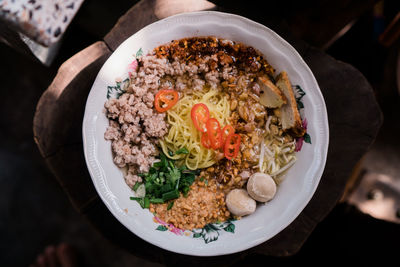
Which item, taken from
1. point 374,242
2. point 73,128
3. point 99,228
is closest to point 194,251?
point 99,228

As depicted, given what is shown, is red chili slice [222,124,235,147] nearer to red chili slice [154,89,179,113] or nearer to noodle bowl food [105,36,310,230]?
noodle bowl food [105,36,310,230]

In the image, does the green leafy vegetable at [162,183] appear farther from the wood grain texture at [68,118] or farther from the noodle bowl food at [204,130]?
the wood grain texture at [68,118]

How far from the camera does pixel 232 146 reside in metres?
2.75

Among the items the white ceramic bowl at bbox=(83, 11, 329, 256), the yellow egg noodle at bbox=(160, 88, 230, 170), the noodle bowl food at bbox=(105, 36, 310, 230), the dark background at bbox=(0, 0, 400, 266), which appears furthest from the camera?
the dark background at bbox=(0, 0, 400, 266)

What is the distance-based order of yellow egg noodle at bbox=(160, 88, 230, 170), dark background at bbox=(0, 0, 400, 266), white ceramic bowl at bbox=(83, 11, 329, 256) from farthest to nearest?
dark background at bbox=(0, 0, 400, 266), yellow egg noodle at bbox=(160, 88, 230, 170), white ceramic bowl at bbox=(83, 11, 329, 256)

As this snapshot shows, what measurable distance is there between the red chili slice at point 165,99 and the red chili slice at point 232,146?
0.58 metres

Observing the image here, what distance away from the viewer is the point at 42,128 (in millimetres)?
2908

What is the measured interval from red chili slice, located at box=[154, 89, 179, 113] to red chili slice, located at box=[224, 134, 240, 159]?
58cm

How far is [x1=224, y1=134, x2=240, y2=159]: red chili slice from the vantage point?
272cm

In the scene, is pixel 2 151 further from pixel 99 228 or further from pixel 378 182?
pixel 378 182

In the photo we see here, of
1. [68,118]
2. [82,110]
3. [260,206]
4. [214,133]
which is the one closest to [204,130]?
[214,133]

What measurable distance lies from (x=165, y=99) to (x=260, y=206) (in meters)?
1.24

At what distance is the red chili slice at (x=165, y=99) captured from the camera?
2749 millimetres

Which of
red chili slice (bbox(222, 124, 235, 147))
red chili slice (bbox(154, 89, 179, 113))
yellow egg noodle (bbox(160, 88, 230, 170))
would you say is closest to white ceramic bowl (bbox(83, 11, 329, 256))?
red chili slice (bbox(154, 89, 179, 113))
